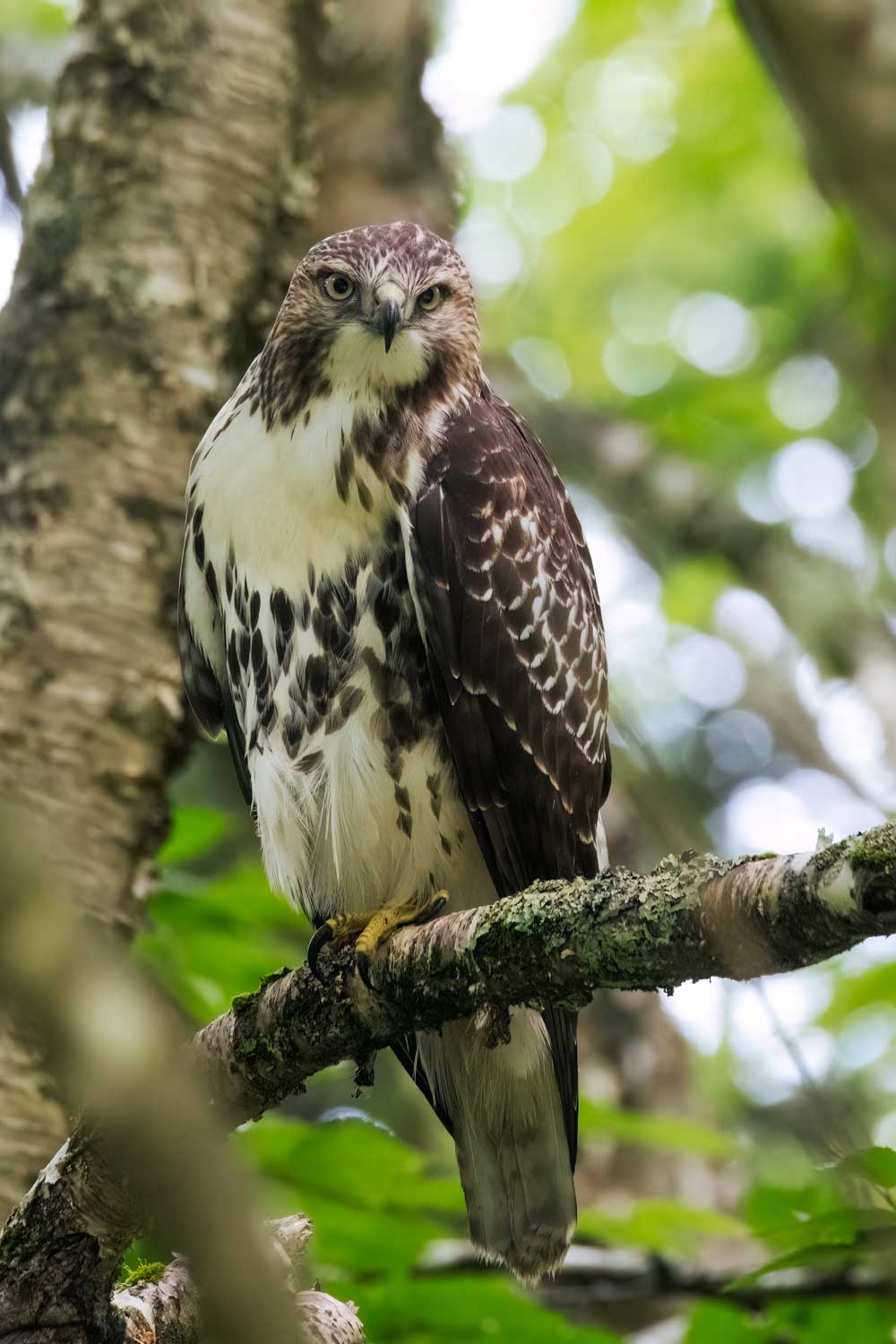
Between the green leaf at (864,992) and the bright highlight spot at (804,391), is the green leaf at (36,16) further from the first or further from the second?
the green leaf at (864,992)

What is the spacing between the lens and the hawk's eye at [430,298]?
15.9ft

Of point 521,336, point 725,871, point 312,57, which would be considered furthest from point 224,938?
point 521,336

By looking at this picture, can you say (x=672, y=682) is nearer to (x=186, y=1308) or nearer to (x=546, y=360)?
(x=546, y=360)

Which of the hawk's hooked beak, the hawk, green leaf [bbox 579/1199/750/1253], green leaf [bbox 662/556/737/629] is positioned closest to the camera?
green leaf [bbox 579/1199/750/1253]

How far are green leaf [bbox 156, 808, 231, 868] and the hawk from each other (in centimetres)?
51

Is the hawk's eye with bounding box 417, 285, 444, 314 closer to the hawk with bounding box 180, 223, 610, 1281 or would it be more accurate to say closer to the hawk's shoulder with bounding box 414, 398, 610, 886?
the hawk with bounding box 180, 223, 610, 1281

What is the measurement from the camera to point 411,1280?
414 cm

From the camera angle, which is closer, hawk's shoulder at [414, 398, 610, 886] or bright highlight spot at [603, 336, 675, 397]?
hawk's shoulder at [414, 398, 610, 886]

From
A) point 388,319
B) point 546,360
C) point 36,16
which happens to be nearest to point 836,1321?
point 388,319

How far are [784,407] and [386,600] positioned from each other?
A: 7.85 meters

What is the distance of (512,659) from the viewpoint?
4.55 m

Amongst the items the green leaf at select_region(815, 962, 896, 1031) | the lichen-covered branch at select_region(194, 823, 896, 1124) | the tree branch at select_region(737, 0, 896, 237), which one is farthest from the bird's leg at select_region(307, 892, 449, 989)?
the tree branch at select_region(737, 0, 896, 237)

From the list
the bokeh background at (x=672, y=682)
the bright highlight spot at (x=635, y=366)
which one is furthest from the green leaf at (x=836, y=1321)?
the bright highlight spot at (x=635, y=366)

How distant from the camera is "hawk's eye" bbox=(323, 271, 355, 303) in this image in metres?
4.77
